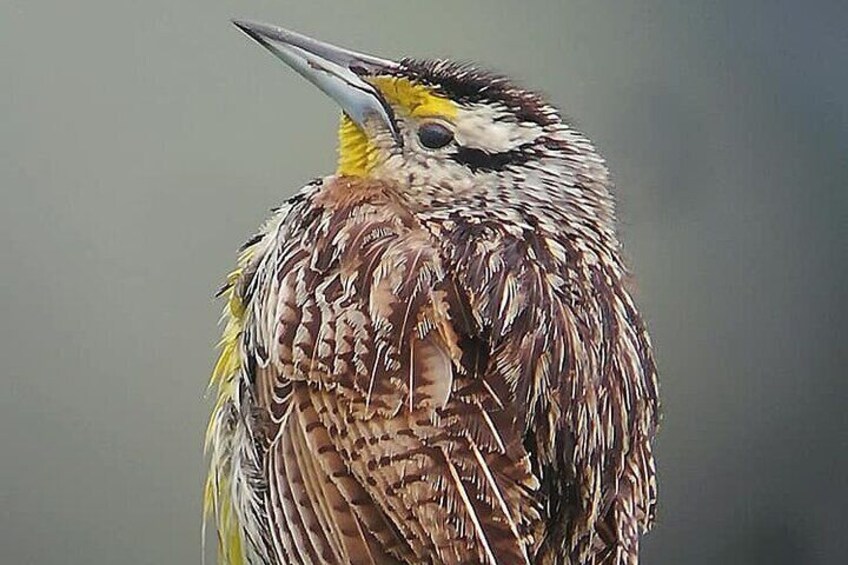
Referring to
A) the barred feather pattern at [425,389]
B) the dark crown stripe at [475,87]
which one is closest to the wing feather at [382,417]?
the barred feather pattern at [425,389]

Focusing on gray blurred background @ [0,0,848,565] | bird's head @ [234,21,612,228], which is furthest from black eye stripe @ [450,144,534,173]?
gray blurred background @ [0,0,848,565]

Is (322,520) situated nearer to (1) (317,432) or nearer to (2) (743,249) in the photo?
(1) (317,432)

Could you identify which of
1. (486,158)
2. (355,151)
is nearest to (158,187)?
(355,151)

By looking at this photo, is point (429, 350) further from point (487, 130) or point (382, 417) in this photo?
point (487, 130)

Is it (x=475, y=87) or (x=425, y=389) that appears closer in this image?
(x=425, y=389)

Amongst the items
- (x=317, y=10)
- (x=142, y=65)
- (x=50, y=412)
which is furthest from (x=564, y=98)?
(x=50, y=412)

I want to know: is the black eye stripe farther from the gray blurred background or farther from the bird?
the gray blurred background

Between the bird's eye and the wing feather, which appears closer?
the wing feather

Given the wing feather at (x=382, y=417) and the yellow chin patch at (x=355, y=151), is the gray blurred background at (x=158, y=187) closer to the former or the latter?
the yellow chin patch at (x=355, y=151)
